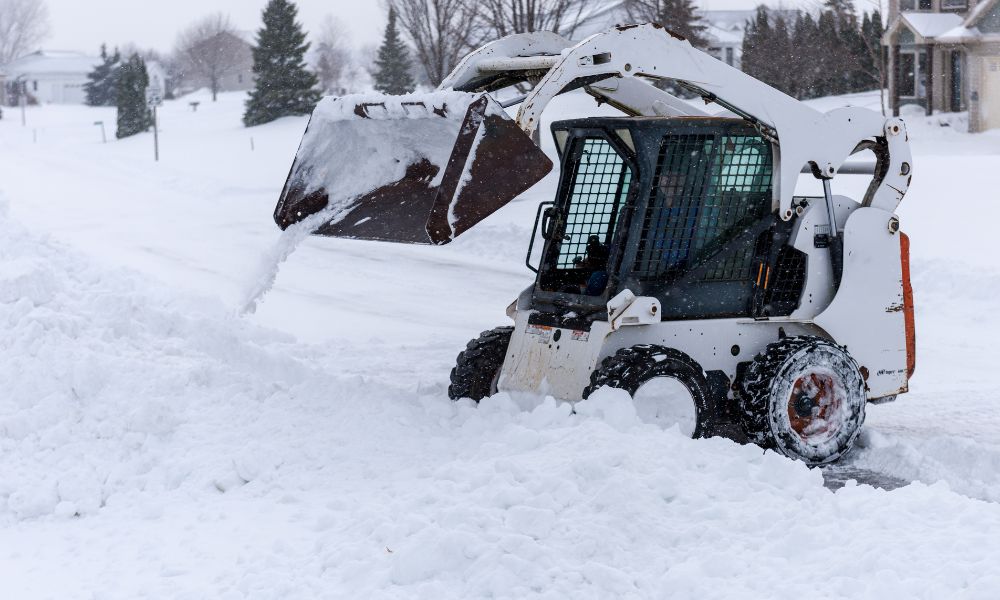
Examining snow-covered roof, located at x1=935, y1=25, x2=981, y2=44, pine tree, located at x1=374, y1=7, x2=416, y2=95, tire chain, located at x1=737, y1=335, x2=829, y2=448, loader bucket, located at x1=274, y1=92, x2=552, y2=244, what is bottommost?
tire chain, located at x1=737, y1=335, x2=829, y2=448

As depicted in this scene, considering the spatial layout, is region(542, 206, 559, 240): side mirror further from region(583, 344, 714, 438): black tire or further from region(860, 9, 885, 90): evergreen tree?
region(860, 9, 885, 90): evergreen tree

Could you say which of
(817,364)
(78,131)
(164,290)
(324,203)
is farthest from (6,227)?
(78,131)

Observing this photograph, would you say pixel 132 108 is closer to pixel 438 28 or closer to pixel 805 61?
pixel 805 61

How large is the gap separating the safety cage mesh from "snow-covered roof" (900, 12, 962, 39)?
29.0 m

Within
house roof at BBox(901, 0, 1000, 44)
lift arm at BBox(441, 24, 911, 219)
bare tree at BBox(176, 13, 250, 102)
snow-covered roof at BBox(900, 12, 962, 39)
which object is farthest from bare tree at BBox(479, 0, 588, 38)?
bare tree at BBox(176, 13, 250, 102)

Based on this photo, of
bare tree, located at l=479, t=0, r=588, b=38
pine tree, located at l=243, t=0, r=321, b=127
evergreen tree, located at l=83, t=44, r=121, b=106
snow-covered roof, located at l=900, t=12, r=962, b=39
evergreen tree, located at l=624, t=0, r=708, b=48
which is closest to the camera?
bare tree, located at l=479, t=0, r=588, b=38

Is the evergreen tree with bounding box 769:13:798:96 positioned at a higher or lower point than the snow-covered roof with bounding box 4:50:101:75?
lower

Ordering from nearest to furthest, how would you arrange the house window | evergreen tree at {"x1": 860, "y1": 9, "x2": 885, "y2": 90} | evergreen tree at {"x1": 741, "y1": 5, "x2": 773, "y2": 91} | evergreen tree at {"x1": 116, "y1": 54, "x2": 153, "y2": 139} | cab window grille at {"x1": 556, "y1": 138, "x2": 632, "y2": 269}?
1. cab window grille at {"x1": 556, "y1": 138, "x2": 632, "y2": 269}
2. the house window
3. evergreen tree at {"x1": 741, "y1": 5, "x2": 773, "y2": 91}
4. evergreen tree at {"x1": 860, "y1": 9, "x2": 885, "y2": 90}
5. evergreen tree at {"x1": 116, "y1": 54, "x2": 153, "y2": 139}

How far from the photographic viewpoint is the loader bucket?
19.4 feet

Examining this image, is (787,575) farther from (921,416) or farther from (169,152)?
(169,152)

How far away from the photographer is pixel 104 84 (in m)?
79.8

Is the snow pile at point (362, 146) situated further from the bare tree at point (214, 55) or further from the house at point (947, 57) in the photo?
the bare tree at point (214, 55)

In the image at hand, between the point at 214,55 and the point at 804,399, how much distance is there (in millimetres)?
83476

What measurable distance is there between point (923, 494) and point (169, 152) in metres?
38.4
